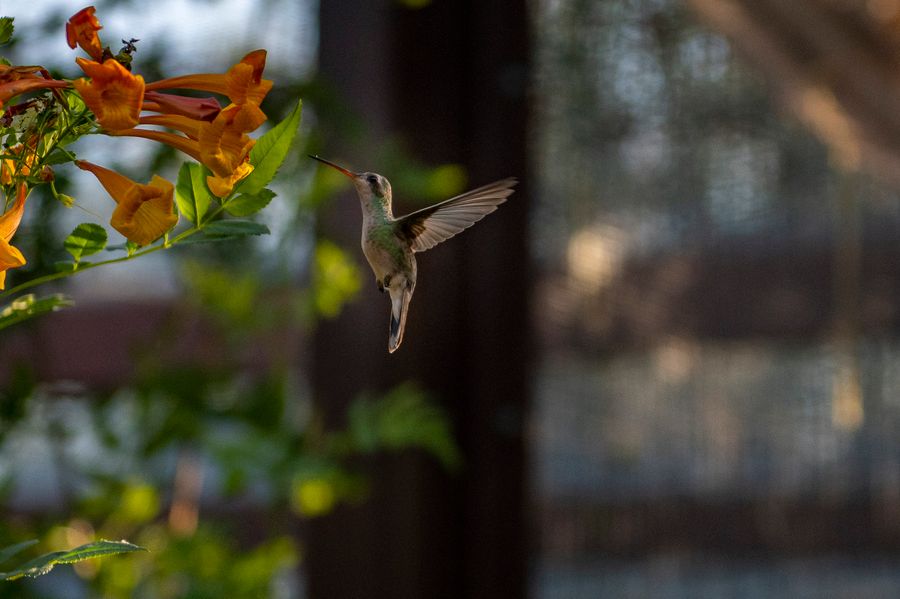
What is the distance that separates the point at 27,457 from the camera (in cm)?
121

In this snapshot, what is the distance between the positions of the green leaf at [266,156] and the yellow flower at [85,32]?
65mm

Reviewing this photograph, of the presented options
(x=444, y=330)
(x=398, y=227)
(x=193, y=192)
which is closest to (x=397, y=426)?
(x=444, y=330)

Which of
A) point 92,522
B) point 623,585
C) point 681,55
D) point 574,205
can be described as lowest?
point 623,585

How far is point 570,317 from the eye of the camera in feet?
5.12

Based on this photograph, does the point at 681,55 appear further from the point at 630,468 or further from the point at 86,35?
the point at 86,35

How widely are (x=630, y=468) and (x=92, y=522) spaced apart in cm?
75

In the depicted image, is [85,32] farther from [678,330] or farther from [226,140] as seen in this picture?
[678,330]

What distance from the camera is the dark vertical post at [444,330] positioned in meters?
1.36

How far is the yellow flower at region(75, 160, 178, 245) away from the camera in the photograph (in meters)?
0.32

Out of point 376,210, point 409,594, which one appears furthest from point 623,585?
point 376,210

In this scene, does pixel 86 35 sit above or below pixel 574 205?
below

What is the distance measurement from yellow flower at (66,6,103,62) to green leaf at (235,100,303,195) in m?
0.06

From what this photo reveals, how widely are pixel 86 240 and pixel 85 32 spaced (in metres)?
0.08

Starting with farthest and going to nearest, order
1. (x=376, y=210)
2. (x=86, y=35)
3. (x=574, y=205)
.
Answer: (x=574, y=205) → (x=376, y=210) → (x=86, y=35)
